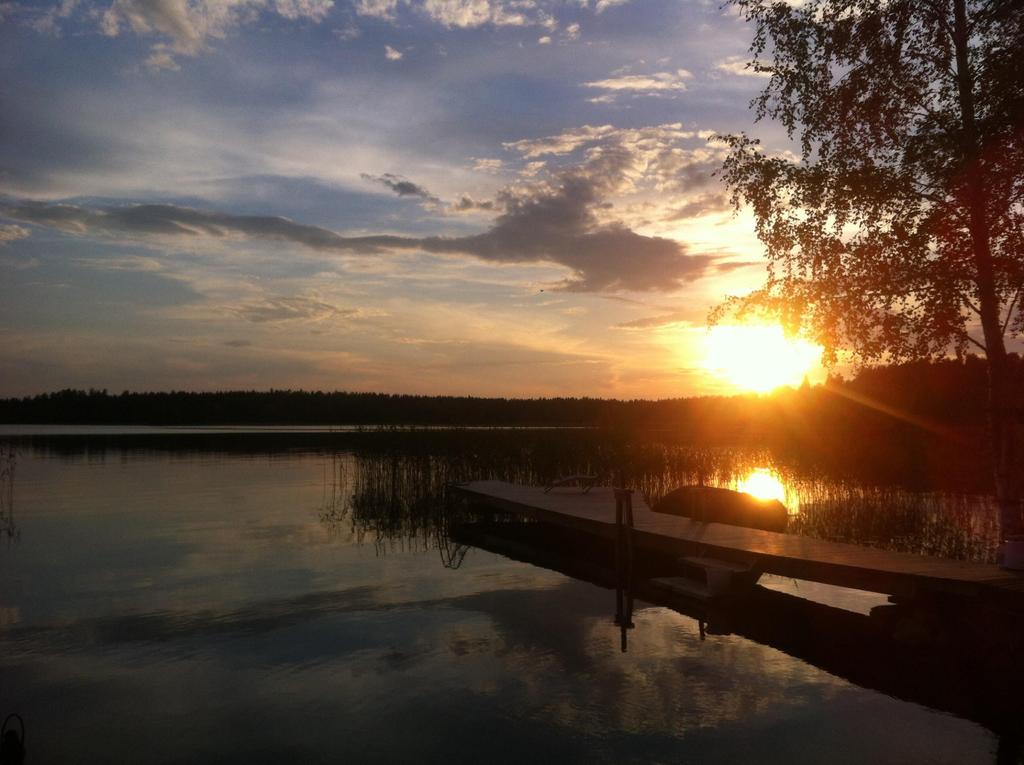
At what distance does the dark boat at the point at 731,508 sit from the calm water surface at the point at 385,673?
323 centimetres

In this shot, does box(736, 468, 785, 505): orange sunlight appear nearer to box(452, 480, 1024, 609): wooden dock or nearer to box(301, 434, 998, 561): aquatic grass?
box(301, 434, 998, 561): aquatic grass

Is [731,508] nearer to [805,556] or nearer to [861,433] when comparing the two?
[805,556]

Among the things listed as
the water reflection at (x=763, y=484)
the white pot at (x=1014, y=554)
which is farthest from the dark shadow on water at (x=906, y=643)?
the water reflection at (x=763, y=484)

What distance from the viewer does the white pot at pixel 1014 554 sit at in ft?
27.7

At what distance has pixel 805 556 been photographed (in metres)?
10.0

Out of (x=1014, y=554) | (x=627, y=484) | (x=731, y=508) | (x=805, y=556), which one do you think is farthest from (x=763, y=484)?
(x=1014, y=554)

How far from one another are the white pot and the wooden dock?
85 mm

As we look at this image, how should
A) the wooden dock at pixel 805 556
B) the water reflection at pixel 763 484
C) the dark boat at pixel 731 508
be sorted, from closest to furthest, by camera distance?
the wooden dock at pixel 805 556 < the dark boat at pixel 731 508 < the water reflection at pixel 763 484

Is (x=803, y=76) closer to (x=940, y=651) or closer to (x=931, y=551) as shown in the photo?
Result: (x=931, y=551)

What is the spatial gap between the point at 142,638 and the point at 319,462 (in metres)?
27.1

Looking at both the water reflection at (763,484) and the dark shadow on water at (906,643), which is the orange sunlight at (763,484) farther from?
the dark shadow on water at (906,643)

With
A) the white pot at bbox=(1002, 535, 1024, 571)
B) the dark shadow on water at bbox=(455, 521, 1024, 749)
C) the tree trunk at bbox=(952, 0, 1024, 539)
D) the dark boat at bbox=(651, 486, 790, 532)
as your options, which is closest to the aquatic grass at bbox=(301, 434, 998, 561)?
the dark boat at bbox=(651, 486, 790, 532)

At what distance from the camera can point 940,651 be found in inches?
344

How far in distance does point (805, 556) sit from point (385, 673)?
16.7ft
